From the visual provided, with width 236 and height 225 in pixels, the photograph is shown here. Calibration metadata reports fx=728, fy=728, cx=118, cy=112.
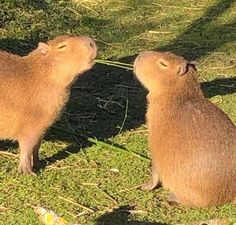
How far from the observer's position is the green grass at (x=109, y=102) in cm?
465

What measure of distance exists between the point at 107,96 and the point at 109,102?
0.48ft

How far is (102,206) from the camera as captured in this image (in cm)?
468

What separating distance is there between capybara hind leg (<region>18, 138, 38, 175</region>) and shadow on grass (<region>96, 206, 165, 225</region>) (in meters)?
0.78

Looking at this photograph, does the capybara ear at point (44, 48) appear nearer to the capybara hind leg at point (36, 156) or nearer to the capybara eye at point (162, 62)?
the capybara hind leg at point (36, 156)

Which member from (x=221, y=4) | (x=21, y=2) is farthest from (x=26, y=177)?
(x=221, y=4)

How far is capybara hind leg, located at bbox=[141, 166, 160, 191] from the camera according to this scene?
4832 mm

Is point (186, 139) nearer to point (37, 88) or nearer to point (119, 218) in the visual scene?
point (119, 218)

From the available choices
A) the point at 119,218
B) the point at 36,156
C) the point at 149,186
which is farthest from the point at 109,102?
the point at 119,218

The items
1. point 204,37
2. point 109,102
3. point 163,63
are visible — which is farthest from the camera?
point 204,37

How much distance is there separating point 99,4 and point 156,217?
5.26m

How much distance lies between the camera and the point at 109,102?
253 inches

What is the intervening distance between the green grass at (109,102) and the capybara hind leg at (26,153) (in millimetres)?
75

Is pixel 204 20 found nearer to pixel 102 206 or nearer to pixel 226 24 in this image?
pixel 226 24

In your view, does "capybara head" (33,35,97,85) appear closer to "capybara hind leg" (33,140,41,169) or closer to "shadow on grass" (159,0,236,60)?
"capybara hind leg" (33,140,41,169)
